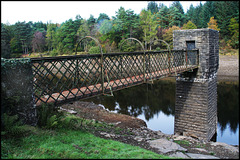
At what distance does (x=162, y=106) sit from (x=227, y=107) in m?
5.30

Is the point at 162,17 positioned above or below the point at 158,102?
above

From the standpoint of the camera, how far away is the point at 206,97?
40.6 ft

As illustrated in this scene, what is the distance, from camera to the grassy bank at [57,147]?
4.16m

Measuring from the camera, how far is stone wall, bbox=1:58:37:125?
4.94 metres

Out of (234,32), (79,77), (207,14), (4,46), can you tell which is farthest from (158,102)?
(207,14)

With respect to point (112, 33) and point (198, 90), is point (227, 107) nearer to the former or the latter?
point (198, 90)

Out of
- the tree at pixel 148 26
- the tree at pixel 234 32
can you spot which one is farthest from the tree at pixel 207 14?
the tree at pixel 148 26

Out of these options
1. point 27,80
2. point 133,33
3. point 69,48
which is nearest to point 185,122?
point 27,80

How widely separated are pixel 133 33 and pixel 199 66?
25.9 meters

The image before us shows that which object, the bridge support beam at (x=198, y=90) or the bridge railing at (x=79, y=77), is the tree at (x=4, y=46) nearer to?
the bridge railing at (x=79, y=77)

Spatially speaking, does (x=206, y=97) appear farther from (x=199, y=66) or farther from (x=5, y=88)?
(x=5, y=88)

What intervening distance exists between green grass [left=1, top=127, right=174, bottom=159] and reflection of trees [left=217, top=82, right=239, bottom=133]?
10.2 meters

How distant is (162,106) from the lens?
1919 centimetres

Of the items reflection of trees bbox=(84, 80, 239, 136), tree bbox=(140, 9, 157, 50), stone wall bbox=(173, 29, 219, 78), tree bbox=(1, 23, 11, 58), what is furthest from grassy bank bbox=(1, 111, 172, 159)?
tree bbox=(140, 9, 157, 50)
